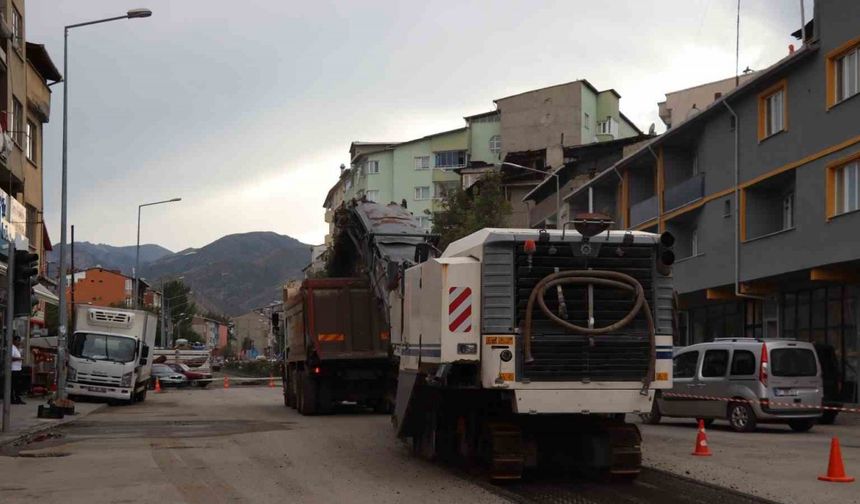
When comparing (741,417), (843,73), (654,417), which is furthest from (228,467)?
(843,73)

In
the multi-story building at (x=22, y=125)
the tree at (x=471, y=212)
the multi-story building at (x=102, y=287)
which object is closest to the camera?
the multi-story building at (x=22, y=125)

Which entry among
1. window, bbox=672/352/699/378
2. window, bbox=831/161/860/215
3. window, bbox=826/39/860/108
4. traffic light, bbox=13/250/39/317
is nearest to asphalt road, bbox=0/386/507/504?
traffic light, bbox=13/250/39/317

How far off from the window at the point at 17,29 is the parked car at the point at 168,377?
23674 mm

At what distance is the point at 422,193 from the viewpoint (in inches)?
3302

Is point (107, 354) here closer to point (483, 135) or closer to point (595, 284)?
point (595, 284)

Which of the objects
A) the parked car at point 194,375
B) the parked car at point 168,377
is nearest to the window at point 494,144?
the parked car at point 194,375

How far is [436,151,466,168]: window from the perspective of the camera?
8219 cm

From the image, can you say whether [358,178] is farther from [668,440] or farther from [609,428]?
[609,428]

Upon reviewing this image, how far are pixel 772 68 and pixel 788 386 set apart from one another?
39.6ft

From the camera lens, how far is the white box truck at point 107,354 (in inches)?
1302

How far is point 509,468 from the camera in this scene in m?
11.6

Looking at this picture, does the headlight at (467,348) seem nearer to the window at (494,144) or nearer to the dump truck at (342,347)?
the dump truck at (342,347)

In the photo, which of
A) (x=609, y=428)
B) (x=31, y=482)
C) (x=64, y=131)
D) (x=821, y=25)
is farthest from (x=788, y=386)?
(x=64, y=131)

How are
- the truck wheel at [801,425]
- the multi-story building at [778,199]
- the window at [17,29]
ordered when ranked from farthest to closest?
the window at [17,29] < the multi-story building at [778,199] < the truck wheel at [801,425]
